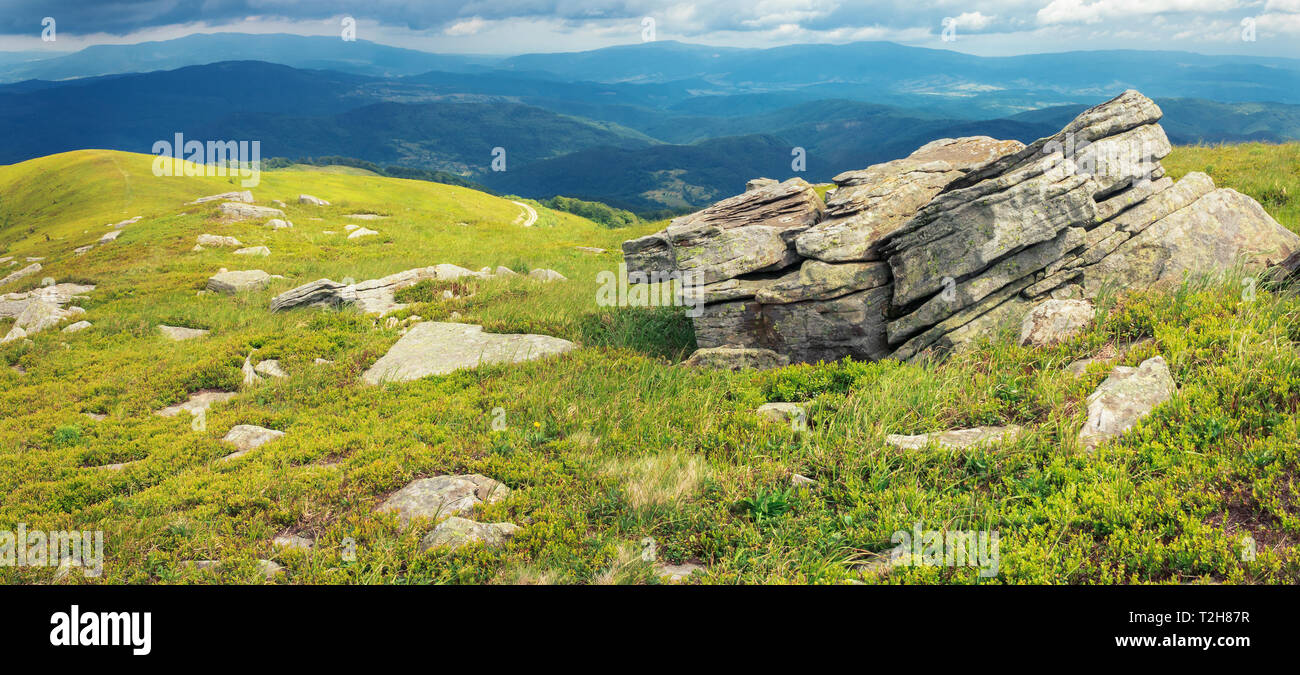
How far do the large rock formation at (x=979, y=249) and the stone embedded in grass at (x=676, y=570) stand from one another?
8218mm

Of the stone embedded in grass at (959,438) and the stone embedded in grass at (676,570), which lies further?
the stone embedded in grass at (959,438)

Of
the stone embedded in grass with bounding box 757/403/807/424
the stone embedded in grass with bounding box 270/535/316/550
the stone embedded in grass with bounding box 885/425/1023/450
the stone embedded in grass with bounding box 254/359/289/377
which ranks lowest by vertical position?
the stone embedded in grass with bounding box 270/535/316/550

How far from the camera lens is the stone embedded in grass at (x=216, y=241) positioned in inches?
1439

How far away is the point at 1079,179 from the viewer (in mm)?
13711

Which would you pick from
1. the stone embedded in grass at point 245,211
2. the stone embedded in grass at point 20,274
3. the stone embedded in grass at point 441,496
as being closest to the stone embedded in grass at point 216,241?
the stone embedded in grass at point 245,211

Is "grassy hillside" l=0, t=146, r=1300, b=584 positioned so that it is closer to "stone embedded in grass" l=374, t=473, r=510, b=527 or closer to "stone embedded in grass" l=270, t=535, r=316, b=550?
"stone embedded in grass" l=270, t=535, r=316, b=550

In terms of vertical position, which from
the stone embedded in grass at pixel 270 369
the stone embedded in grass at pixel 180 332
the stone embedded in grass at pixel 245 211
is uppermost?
the stone embedded in grass at pixel 245 211

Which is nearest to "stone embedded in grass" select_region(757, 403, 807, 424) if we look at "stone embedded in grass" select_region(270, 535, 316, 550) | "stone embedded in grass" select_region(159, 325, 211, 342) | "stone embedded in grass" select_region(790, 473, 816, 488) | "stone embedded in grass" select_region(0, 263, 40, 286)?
"stone embedded in grass" select_region(790, 473, 816, 488)

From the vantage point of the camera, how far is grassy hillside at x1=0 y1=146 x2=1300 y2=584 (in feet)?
23.6

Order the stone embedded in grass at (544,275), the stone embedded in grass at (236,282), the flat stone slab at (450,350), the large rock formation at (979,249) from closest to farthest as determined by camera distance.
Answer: the large rock formation at (979,249), the flat stone slab at (450,350), the stone embedded in grass at (236,282), the stone embedded in grass at (544,275)

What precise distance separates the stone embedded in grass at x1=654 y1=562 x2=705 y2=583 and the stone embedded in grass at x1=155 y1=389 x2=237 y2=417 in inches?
464

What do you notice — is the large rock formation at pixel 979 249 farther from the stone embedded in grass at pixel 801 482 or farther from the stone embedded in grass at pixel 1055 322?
the stone embedded in grass at pixel 801 482

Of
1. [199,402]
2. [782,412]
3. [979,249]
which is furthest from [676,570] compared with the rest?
[199,402]
